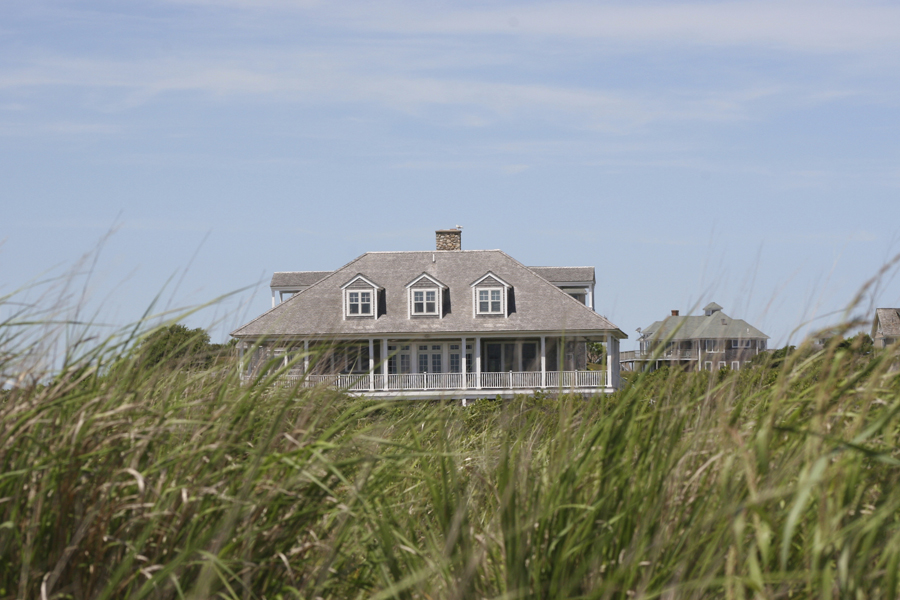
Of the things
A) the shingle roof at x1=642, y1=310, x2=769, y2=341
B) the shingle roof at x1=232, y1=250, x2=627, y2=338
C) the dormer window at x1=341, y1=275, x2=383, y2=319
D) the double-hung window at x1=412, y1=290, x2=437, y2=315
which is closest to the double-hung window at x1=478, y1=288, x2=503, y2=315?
the shingle roof at x1=232, y1=250, x2=627, y2=338

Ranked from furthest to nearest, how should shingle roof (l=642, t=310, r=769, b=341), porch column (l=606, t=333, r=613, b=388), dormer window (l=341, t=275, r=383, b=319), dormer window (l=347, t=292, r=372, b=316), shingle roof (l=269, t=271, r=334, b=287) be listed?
shingle roof (l=269, t=271, r=334, b=287)
dormer window (l=347, t=292, r=372, b=316)
dormer window (l=341, t=275, r=383, b=319)
porch column (l=606, t=333, r=613, b=388)
shingle roof (l=642, t=310, r=769, b=341)

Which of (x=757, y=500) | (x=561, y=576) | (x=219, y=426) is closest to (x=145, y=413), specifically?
(x=219, y=426)

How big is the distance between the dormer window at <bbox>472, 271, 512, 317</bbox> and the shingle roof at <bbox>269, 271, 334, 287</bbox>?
7.43 meters

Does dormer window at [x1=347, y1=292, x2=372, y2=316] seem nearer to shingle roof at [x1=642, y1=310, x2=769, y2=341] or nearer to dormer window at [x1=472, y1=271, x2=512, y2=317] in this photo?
dormer window at [x1=472, y1=271, x2=512, y2=317]

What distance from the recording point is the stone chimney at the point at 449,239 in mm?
36188

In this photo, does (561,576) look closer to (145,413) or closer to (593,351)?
(145,413)

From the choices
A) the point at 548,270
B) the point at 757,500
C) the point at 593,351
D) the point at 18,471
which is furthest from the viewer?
the point at 593,351

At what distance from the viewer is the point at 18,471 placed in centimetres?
230

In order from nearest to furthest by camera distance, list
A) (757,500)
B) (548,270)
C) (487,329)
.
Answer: (757,500) → (487,329) → (548,270)

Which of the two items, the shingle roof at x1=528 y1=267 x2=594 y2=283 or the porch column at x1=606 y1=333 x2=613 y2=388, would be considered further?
the shingle roof at x1=528 y1=267 x2=594 y2=283

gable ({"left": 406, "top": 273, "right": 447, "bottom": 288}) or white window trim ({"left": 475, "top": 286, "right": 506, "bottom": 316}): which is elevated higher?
gable ({"left": 406, "top": 273, "right": 447, "bottom": 288})

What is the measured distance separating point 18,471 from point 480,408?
406 inches

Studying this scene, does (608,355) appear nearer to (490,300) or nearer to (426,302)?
(490,300)

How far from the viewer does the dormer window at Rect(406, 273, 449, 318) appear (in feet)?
107
